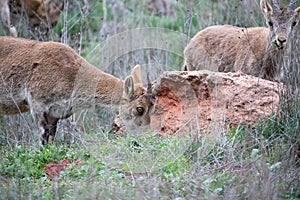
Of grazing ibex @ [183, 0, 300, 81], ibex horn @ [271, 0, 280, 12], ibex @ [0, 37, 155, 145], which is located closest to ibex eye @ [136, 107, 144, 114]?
ibex @ [0, 37, 155, 145]

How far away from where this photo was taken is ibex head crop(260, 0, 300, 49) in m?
9.46

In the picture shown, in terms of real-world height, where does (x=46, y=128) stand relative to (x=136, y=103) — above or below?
below

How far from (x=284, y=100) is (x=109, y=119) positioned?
376cm

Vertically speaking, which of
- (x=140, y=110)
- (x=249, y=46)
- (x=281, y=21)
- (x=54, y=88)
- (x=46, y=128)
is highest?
(x=281, y=21)

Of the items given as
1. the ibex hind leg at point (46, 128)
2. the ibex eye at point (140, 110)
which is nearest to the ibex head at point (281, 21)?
the ibex eye at point (140, 110)

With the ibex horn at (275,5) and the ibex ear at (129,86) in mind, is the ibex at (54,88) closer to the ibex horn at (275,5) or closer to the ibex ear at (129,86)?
the ibex ear at (129,86)

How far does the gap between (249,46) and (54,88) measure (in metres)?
3.45

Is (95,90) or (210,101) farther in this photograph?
(95,90)

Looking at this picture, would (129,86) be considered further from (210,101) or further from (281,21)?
(281,21)

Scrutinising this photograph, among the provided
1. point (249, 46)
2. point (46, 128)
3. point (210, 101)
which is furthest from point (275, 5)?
point (46, 128)

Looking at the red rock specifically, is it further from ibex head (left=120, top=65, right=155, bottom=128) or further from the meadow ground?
the meadow ground

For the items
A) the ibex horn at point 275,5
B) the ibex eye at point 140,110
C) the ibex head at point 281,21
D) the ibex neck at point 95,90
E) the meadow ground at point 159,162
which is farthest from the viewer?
the ibex horn at point 275,5

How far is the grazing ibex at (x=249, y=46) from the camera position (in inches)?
380

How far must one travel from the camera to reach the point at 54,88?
361 inches
